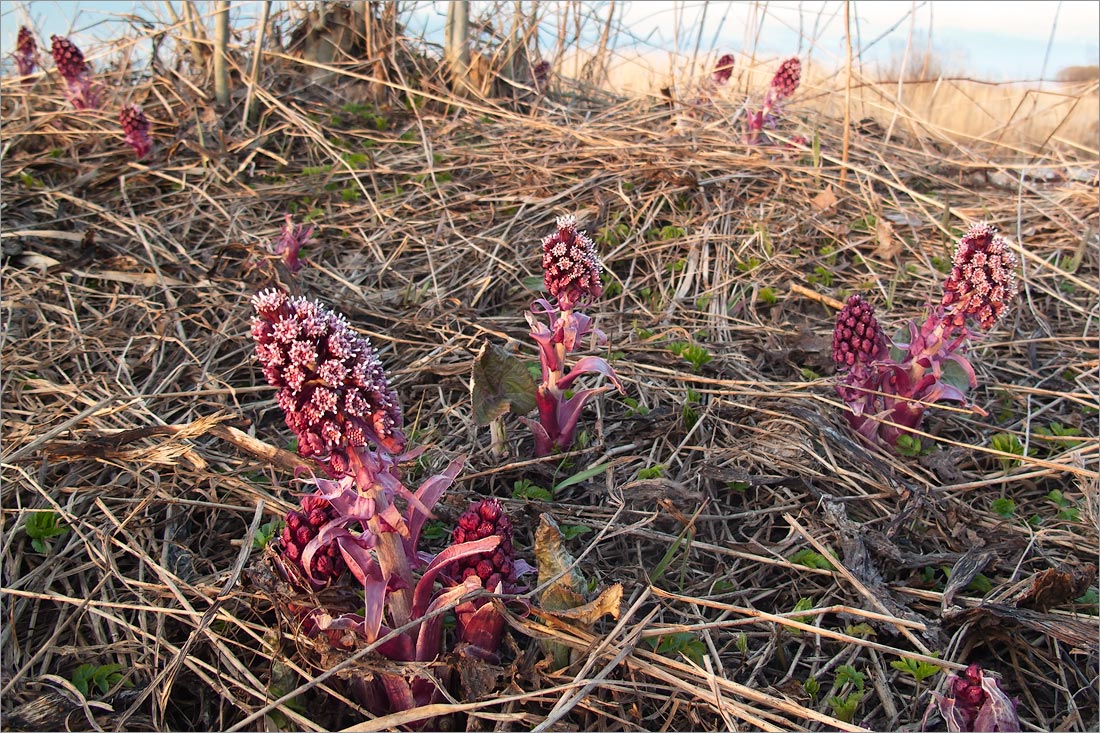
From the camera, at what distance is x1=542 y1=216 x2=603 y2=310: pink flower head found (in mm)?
2250

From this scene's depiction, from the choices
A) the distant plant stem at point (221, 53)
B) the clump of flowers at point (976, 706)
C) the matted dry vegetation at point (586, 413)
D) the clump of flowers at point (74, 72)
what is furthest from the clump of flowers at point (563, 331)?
the clump of flowers at point (74, 72)

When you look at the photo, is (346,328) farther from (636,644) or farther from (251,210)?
(251,210)

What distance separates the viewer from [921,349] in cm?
261

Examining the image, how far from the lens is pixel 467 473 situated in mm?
2422

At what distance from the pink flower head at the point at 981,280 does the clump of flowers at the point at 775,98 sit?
247cm

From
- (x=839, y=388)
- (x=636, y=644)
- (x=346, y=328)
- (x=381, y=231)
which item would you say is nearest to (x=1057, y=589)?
(x=839, y=388)

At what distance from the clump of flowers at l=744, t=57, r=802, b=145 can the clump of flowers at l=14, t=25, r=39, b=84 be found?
4914mm

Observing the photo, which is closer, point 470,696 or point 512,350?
point 470,696

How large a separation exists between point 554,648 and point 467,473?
30.5 inches

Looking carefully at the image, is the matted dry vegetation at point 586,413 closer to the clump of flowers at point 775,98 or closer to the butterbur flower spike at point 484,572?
the butterbur flower spike at point 484,572

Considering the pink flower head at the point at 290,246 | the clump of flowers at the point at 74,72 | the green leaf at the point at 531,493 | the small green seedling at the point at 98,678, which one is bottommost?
the small green seedling at the point at 98,678

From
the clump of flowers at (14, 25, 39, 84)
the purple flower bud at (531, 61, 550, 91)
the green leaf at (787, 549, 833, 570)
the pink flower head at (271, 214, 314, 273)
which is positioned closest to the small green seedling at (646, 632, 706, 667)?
the green leaf at (787, 549, 833, 570)

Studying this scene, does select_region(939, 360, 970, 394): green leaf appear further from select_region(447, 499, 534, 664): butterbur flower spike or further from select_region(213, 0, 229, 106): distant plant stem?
select_region(213, 0, 229, 106): distant plant stem

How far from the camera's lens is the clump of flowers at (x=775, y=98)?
4.62 metres
